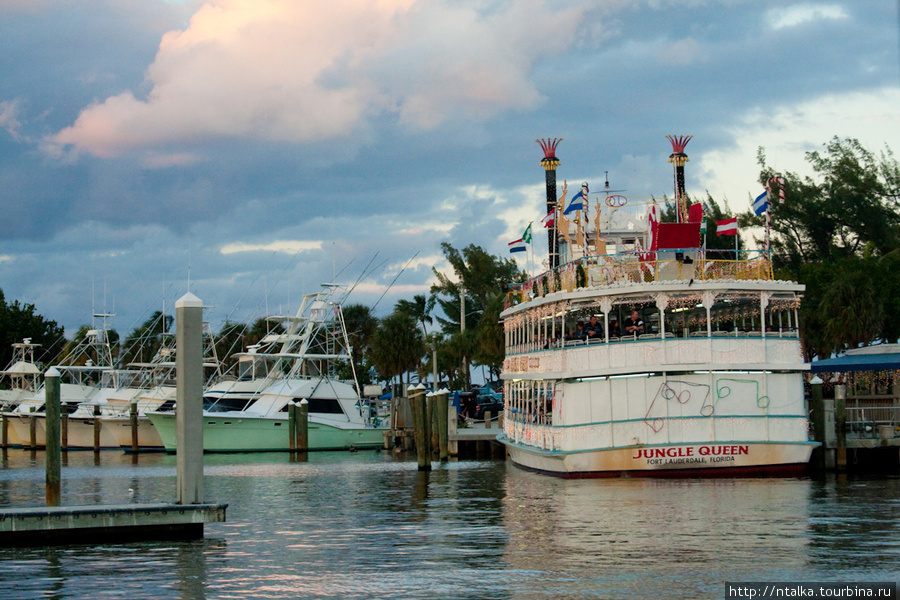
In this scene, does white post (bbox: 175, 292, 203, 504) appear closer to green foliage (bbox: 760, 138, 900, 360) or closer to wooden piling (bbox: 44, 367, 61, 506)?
wooden piling (bbox: 44, 367, 61, 506)

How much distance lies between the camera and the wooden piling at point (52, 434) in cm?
2109

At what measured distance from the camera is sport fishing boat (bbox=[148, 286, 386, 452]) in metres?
50.2

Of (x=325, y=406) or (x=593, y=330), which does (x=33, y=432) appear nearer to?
(x=325, y=406)

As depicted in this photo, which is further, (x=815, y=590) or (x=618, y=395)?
(x=618, y=395)

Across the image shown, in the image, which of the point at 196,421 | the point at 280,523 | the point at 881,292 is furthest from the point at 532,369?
the point at 881,292

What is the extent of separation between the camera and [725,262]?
28.0m

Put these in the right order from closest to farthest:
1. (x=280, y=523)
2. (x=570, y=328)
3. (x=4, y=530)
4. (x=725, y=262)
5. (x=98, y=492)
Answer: (x=4, y=530) < (x=280, y=523) < (x=725, y=262) < (x=98, y=492) < (x=570, y=328)

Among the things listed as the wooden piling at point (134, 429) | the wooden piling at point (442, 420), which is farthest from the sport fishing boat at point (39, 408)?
the wooden piling at point (442, 420)

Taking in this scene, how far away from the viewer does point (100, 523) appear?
1802cm

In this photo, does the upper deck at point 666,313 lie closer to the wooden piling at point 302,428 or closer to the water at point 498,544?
the water at point 498,544

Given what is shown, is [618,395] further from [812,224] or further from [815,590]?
[812,224]

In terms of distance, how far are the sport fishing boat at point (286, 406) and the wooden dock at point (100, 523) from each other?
103 ft

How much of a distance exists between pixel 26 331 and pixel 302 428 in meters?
43.5

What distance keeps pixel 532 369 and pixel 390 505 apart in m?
7.68
